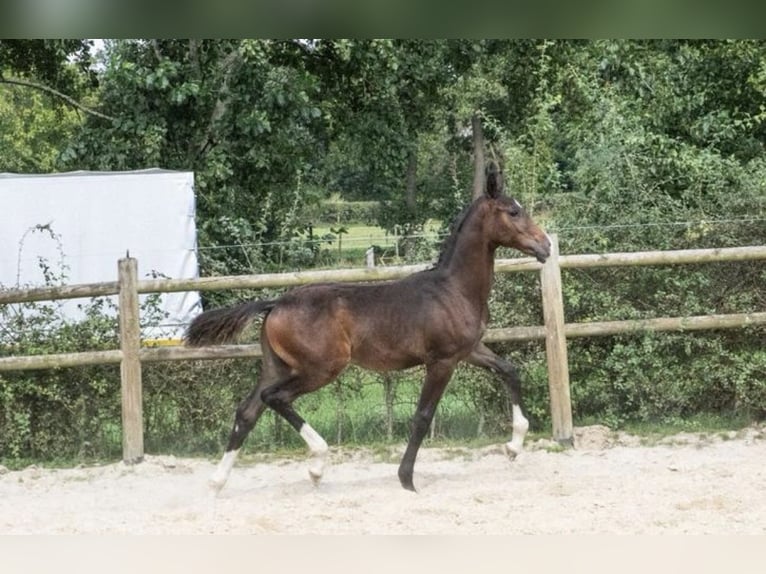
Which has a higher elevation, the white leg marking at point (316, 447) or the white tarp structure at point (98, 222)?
the white tarp structure at point (98, 222)

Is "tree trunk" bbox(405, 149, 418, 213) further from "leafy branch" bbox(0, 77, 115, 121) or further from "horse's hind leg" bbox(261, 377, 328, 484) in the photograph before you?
"horse's hind leg" bbox(261, 377, 328, 484)

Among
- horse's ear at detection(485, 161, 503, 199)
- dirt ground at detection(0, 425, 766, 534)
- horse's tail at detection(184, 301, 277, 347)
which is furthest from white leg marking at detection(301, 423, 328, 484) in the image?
horse's ear at detection(485, 161, 503, 199)

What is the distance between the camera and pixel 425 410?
5.82 metres

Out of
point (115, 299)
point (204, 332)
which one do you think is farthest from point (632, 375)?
point (115, 299)

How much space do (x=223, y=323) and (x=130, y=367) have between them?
123cm

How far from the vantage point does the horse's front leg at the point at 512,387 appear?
20.1 ft

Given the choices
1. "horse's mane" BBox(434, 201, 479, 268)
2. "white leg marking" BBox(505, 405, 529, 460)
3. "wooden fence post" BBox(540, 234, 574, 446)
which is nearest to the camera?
"horse's mane" BBox(434, 201, 479, 268)

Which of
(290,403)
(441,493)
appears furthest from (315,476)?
(441,493)

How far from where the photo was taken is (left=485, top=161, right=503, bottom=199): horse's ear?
575 centimetres

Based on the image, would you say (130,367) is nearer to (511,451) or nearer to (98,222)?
(511,451)

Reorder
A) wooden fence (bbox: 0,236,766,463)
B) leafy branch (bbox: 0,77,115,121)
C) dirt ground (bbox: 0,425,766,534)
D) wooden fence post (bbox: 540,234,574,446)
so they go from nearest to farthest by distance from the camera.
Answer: dirt ground (bbox: 0,425,766,534) < wooden fence (bbox: 0,236,766,463) < wooden fence post (bbox: 540,234,574,446) < leafy branch (bbox: 0,77,115,121)

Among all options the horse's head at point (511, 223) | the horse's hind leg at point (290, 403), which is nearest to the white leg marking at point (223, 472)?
the horse's hind leg at point (290, 403)

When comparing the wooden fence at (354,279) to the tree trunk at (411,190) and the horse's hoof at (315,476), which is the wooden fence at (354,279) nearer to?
the horse's hoof at (315,476)

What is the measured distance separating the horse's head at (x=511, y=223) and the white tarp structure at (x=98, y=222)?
5.74 m
